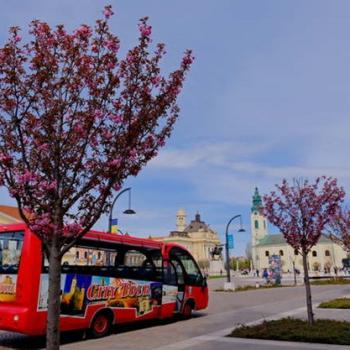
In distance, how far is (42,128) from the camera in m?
6.14

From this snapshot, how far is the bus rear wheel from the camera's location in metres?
12.8

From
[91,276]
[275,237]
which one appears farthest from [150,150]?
[275,237]

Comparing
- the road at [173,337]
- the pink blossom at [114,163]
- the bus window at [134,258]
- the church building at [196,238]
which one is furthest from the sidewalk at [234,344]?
the church building at [196,238]

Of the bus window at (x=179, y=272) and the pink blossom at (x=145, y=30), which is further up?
the pink blossom at (x=145, y=30)

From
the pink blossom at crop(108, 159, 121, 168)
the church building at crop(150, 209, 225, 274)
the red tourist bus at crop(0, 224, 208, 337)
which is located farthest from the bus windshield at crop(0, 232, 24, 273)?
the church building at crop(150, 209, 225, 274)

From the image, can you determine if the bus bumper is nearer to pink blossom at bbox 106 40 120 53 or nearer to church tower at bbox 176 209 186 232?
pink blossom at bbox 106 40 120 53

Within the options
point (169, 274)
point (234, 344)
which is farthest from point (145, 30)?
point (169, 274)

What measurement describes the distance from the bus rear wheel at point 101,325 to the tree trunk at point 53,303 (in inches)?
290

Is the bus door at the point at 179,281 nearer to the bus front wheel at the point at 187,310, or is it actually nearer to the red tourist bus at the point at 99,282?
the red tourist bus at the point at 99,282

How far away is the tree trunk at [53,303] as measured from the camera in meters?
5.69

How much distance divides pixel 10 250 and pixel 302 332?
7.54m

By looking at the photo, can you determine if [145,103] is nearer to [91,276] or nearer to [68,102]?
Result: [68,102]

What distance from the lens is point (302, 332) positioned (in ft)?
36.2

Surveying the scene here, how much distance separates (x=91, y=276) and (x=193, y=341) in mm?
3434
